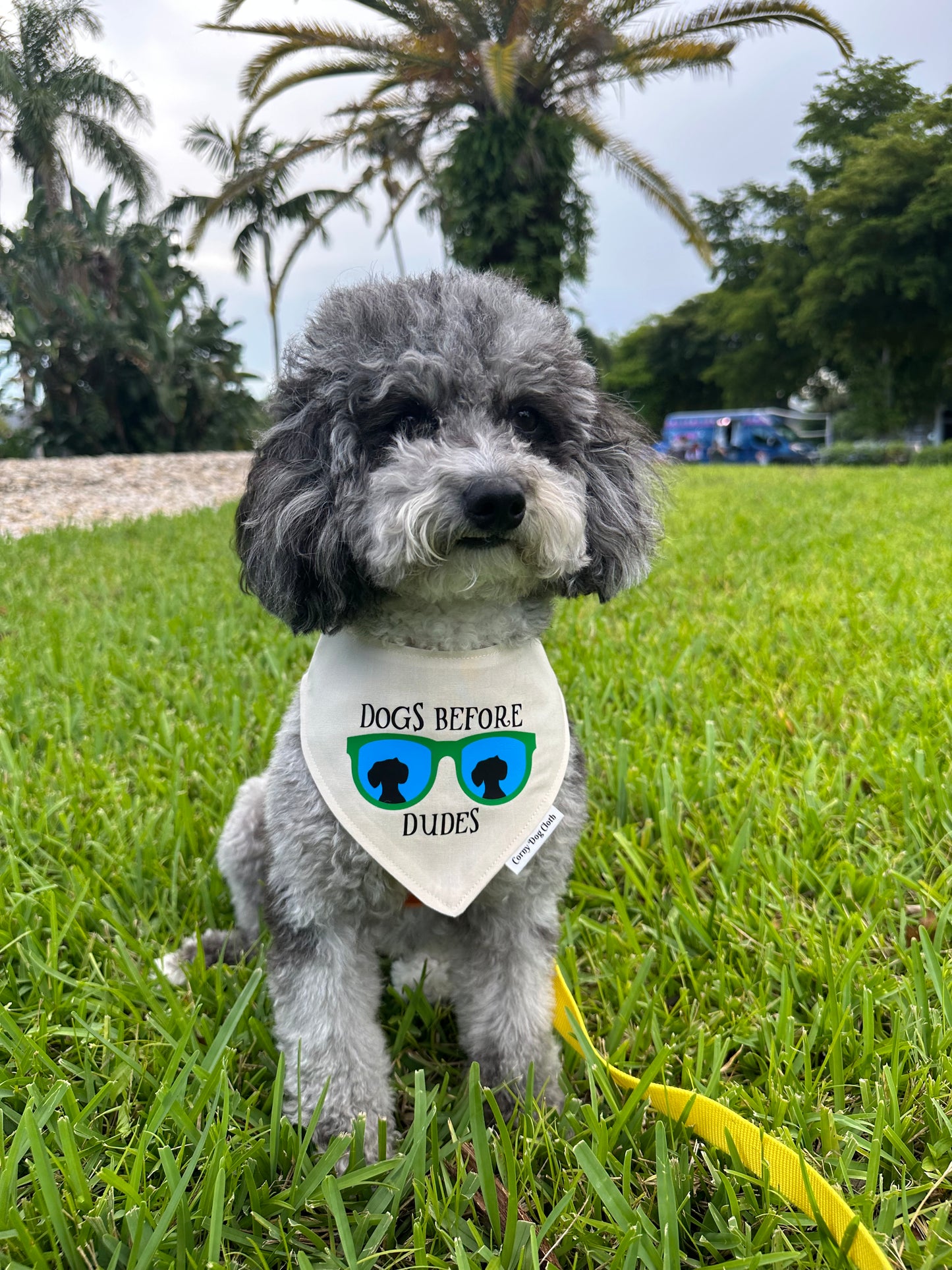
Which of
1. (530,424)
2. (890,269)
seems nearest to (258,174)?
(530,424)

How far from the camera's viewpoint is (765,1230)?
4.57 ft

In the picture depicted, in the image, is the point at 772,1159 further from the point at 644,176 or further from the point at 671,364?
the point at 671,364

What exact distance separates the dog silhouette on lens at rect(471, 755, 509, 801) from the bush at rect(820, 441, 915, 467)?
21.5 meters

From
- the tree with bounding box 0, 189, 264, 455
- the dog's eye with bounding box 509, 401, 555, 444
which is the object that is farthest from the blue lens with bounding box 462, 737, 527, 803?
the tree with bounding box 0, 189, 264, 455

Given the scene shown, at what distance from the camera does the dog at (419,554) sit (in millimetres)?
1692

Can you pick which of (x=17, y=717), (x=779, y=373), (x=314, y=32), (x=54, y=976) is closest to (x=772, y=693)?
(x=54, y=976)

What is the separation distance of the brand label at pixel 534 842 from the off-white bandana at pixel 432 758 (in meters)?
0.01

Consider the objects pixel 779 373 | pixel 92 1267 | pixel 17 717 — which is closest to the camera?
pixel 92 1267

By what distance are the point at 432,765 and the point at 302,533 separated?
58 cm

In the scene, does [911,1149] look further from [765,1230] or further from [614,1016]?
[614,1016]

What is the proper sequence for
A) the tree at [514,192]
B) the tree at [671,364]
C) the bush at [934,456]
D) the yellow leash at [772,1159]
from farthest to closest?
the tree at [671,364] → the bush at [934,456] → the tree at [514,192] → the yellow leash at [772,1159]

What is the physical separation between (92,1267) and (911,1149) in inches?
56.3

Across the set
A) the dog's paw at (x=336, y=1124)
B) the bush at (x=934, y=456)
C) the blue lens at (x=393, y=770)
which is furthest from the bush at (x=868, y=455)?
the dog's paw at (x=336, y=1124)

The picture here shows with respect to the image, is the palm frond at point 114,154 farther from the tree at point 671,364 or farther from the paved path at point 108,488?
the tree at point 671,364
